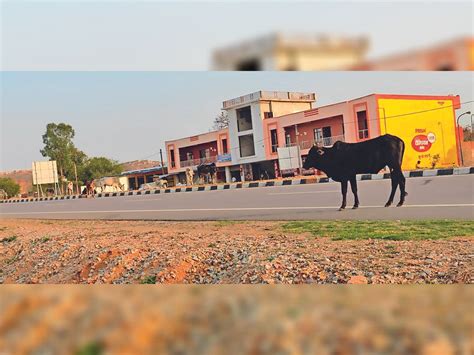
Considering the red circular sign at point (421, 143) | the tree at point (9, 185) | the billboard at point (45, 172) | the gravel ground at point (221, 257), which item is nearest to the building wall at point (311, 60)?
the red circular sign at point (421, 143)

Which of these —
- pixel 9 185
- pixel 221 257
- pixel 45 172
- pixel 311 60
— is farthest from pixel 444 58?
pixel 9 185

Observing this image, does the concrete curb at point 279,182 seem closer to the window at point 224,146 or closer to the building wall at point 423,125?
the building wall at point 423,125

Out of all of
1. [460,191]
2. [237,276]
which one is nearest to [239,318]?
[237,276]

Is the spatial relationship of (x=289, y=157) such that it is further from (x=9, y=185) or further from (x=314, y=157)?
(x=9, y=185)

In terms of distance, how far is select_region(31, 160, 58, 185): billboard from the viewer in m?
5.13

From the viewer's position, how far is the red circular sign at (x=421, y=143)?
4.59 m

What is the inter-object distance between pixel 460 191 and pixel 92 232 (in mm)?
4420

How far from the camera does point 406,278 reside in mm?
4117

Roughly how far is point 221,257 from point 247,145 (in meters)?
1.19

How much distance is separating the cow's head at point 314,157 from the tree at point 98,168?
1.82 meters

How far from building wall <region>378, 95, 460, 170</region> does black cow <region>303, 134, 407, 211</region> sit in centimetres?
10

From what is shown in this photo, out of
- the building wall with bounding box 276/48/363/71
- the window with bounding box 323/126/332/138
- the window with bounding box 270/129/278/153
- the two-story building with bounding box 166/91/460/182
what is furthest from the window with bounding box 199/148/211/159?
the building wall with bounding box 276/48/363/71

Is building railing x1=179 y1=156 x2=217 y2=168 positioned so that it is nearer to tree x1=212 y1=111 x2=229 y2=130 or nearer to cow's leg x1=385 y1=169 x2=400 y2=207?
tree x1=212 y1=111 x2=229 y2=130

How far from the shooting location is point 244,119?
4723 millimetres
